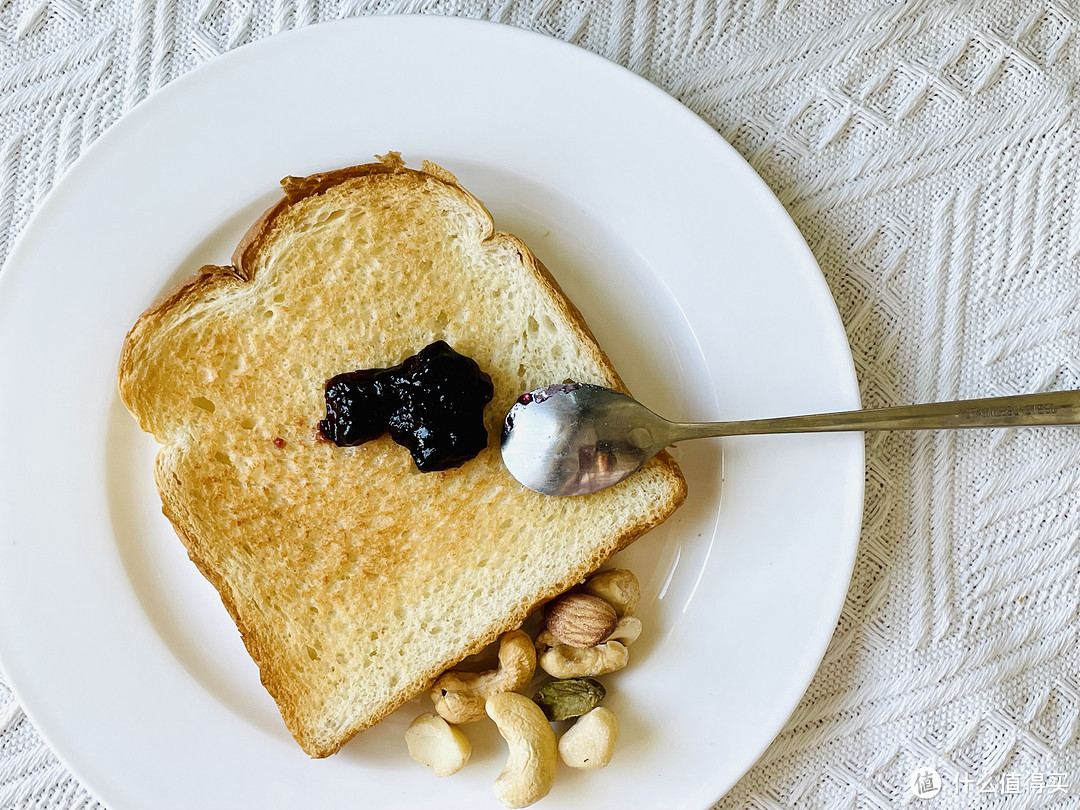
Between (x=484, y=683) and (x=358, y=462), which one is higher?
(x=358, y=462)

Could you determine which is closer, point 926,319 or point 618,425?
point 618,425

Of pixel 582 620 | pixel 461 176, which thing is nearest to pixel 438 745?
pixel 582 620

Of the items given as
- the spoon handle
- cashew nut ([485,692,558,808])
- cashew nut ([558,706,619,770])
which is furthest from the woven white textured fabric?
cashew nut ([485,692,558,808])

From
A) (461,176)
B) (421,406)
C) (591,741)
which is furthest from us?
(461,176)

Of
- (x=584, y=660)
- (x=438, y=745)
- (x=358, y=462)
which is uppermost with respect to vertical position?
(x=358, y=462)

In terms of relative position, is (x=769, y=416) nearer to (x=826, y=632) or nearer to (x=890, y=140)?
(x=826, y=632)

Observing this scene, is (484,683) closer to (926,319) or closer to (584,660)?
(584,660)
